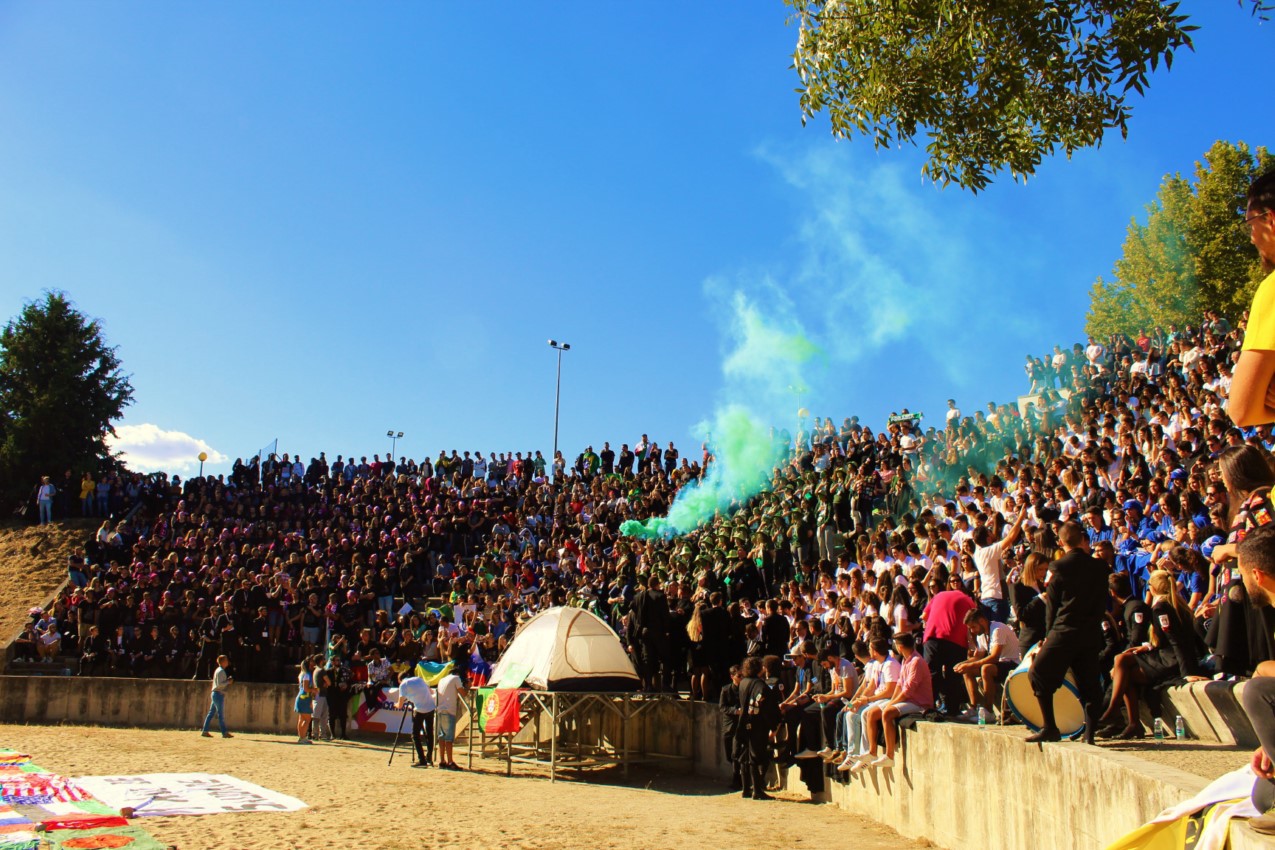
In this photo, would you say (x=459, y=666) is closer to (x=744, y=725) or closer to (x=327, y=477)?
(x=744, y=725)

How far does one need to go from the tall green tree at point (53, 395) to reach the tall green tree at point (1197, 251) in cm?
4266

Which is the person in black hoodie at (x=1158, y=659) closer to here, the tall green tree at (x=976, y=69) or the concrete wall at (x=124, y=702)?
the tall green tree at (x=976, y=69)

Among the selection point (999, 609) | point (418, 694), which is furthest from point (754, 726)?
point (418, 694)

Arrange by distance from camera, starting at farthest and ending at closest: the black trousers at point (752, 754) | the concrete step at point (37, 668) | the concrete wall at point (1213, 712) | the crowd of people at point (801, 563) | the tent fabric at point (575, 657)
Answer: the concrete step at point (37, 668) → the tent fabric at point (575, 657) → the black trousers at point (752, 754) → the crowd of people at point (801, 563) → the concrete wall at point (1213, 712)

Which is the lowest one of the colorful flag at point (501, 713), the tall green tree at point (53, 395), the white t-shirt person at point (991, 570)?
the colorful flag at point (501, 713)

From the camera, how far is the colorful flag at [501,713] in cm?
1667

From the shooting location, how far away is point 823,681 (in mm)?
14117

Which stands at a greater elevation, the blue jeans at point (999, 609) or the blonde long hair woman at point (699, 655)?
the blue jeans at point (999, 609)

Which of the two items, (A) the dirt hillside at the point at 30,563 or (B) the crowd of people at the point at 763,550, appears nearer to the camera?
(B) the crowd of people at the point at 763,550

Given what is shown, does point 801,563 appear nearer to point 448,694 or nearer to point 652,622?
point 652,622

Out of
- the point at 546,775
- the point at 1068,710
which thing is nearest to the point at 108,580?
the point at 546,775

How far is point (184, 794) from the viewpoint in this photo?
1353cm

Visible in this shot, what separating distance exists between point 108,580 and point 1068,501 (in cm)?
2475

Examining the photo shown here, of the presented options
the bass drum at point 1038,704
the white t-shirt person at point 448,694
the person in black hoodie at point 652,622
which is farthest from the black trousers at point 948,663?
the white t-shirt person at point 448,694
